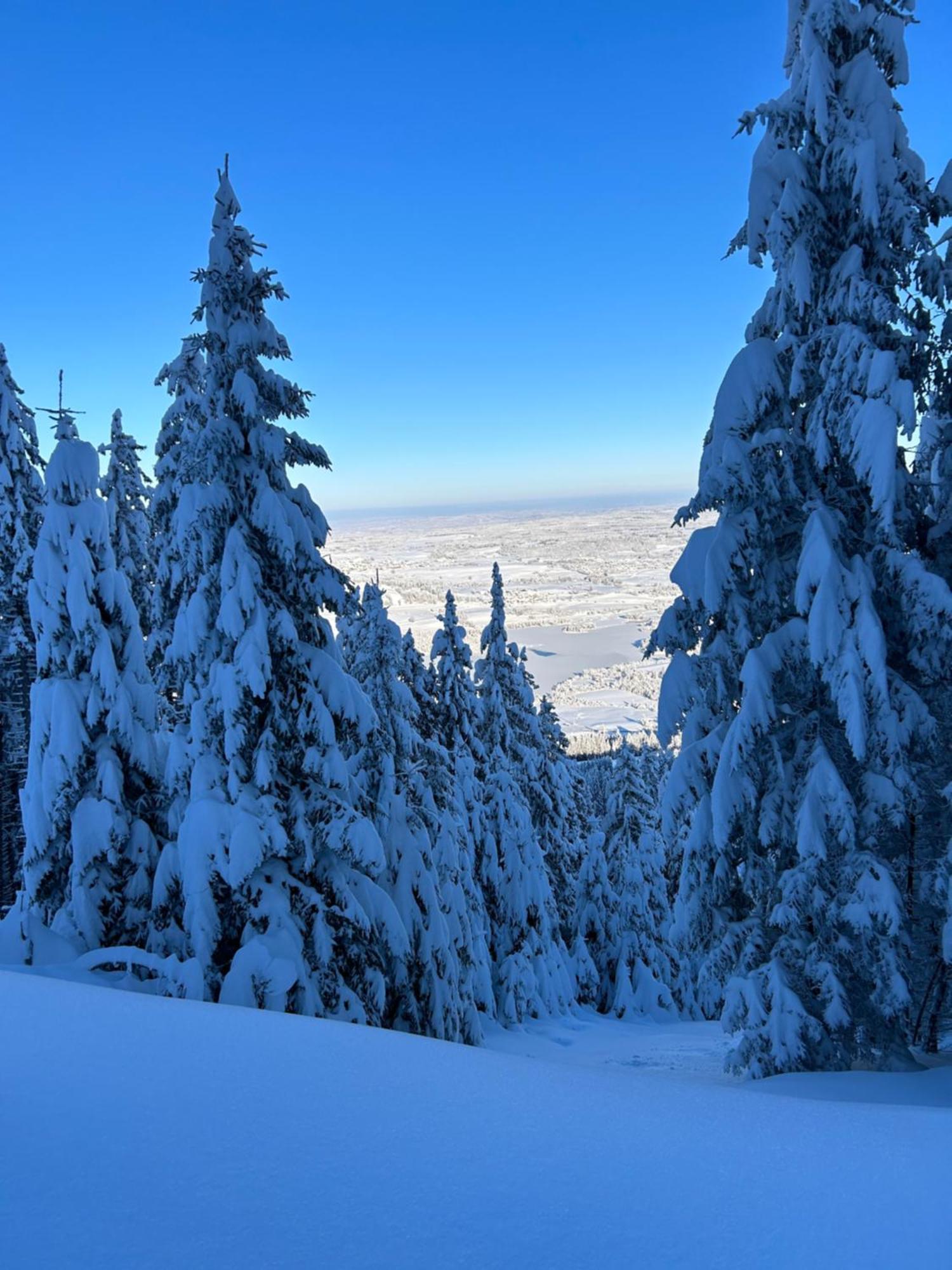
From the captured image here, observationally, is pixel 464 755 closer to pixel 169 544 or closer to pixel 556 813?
pixel 556 813

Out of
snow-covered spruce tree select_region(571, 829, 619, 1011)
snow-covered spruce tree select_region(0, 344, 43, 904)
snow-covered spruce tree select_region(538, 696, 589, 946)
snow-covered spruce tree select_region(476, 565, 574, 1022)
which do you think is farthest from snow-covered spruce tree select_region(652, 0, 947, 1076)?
snow-covered spruce tree select_region(571, 829, 619, 1011)

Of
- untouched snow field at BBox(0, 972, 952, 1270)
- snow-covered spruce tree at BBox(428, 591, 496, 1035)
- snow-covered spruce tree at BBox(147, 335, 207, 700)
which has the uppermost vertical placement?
snow-covered spruce tree at BBox(147, 335, 207, 700)

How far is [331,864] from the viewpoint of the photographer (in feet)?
36.7

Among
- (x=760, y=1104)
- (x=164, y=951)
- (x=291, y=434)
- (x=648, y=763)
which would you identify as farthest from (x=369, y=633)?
(x=648, y=763)

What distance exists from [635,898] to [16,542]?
24256 millimetres

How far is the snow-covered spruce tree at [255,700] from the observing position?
1036 centimetres

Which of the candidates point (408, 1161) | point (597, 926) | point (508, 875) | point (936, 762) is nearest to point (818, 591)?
point (936, 762)

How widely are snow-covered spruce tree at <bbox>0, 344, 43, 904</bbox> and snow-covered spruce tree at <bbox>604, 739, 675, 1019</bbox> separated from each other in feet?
68.7

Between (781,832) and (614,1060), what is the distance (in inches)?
372

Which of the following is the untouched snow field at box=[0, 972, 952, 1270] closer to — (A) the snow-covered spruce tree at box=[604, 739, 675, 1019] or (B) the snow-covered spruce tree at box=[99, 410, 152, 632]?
(B) the snow-covered spruce tree at box=[99, 410, 152, 632]

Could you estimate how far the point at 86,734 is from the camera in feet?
39.4

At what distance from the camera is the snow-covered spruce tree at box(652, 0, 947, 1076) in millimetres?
8258

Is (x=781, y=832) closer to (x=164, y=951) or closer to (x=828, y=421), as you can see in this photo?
(x=828, y=421)

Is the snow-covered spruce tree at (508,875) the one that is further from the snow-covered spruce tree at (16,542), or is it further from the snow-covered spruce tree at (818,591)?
the snow-covered spruce tree at (818,591)
